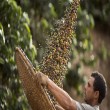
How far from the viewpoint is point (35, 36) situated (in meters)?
7.88

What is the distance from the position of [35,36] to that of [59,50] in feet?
9.91

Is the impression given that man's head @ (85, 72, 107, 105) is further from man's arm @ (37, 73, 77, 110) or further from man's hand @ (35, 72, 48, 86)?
man's hand @ (35, 72, 48, 86)

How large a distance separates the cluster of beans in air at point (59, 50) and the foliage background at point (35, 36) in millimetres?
960

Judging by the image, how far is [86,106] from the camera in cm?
461

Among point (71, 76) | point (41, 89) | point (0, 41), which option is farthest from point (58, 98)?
point (71, 76)

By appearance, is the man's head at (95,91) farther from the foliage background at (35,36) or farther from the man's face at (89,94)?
the foliage background at (35,36)

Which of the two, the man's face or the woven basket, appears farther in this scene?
the man's face

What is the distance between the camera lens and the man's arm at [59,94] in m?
4.29

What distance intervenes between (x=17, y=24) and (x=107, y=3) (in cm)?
391

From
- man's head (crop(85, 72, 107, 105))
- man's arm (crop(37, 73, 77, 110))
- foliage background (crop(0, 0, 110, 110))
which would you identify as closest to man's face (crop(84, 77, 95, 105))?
man's head (crop(85, 72, 107, 105))

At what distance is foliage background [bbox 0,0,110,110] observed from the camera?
20.5ft

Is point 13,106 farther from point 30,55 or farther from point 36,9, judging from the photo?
point 36,9

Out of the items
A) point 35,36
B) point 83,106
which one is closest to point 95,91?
point 83,106

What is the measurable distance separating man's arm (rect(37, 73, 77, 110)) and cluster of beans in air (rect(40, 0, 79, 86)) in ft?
1.29
